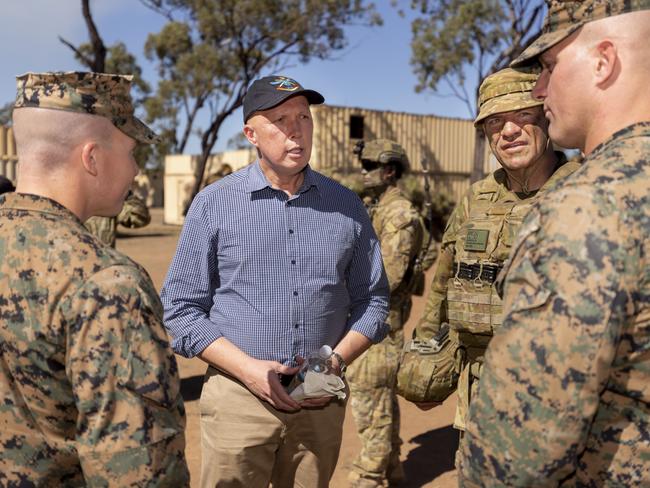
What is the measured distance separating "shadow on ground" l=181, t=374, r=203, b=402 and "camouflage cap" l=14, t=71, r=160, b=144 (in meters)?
5.37

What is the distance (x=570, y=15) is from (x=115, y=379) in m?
1.58

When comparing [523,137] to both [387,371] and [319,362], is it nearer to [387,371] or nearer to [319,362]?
[319,362]

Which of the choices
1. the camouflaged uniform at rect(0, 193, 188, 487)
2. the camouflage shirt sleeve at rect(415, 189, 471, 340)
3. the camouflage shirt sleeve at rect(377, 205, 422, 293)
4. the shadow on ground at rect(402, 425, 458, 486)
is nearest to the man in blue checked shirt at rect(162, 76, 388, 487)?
the camouflage shirt sleeve at rect(415, 189, 471, 340)

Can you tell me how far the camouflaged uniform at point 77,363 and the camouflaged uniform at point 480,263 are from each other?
1.83 meters

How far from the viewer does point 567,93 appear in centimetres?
178

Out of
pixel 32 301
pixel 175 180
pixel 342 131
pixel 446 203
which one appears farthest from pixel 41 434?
pixel 175 180

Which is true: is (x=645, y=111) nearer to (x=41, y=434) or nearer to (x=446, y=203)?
(x=41, y=434)

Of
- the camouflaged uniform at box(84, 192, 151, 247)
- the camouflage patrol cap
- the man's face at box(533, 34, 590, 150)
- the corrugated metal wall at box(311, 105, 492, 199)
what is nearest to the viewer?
the man's face at box(533, 34, 590, 150)

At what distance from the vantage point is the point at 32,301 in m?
1.67

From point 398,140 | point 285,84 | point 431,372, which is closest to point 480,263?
point 431,372

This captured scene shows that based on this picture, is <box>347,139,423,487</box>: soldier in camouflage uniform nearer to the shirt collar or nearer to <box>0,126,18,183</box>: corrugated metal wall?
the shirt collar

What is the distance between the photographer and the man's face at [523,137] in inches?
129

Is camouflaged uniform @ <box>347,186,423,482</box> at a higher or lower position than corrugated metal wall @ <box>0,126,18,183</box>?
lower

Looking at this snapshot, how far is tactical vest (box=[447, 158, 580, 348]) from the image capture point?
3160 mm
